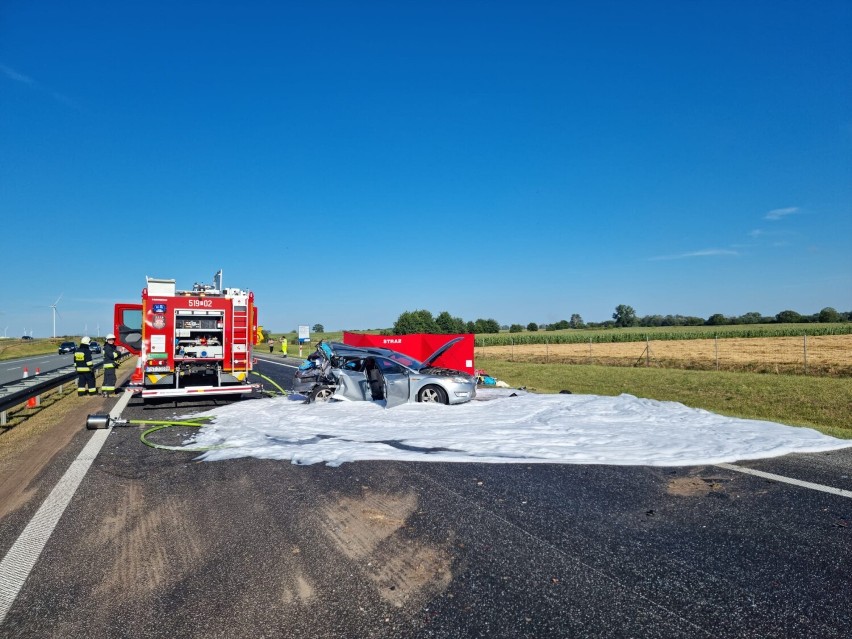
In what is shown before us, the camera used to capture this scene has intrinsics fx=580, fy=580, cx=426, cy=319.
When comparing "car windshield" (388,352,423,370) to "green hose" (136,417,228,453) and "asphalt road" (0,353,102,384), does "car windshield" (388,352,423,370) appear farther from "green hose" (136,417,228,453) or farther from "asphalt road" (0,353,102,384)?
"asphalt road" (0,353,102,384)

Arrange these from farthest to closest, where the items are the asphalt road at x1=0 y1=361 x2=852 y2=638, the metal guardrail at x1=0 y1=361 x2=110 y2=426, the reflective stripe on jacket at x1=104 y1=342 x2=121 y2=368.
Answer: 1. the reflective stripe on jacket at x1=104 y1=342 x2=121 y2=368
2. the metal guardrail at x1=0 y1=361 x2=110 y2=426
3. the asphalt road at x1=0 y1=361 x2=852 y2=638

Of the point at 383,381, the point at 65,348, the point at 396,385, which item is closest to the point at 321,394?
the point at 383,381

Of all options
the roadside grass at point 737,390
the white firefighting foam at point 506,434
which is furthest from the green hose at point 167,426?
the roadside grass at point 737,390

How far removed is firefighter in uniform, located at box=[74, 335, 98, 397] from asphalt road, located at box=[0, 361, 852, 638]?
35.7 ft

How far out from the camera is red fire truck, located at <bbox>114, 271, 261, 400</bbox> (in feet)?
44.1

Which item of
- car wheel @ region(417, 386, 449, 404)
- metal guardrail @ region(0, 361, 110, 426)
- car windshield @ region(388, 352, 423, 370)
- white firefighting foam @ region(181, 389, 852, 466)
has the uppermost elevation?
car windshield @ region(388, 352, 423, 370)

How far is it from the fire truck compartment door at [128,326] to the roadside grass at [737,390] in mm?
11056

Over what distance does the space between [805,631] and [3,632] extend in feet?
15.0

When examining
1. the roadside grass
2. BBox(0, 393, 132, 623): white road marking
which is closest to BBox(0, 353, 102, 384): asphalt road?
BBox(0, 393, 132, 623): white road marking

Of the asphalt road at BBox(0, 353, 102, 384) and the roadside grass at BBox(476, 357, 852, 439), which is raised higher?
the asphalt road at BBox(0, 353, 102, 384)

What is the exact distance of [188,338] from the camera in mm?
14062

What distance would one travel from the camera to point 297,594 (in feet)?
12.3

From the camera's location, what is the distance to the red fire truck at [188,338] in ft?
44.1

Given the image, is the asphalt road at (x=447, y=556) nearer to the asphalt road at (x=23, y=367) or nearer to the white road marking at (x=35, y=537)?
the white road marking at (x=35, y=537)
